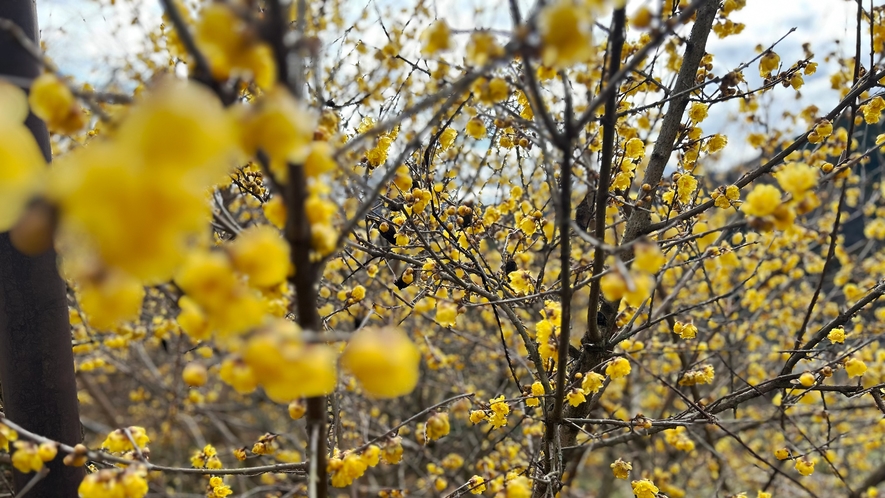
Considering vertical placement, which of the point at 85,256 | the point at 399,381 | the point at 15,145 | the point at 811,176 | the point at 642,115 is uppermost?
the point at 642,115

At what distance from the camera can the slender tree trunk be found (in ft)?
5.78

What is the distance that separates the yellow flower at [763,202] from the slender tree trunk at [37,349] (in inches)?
84.5

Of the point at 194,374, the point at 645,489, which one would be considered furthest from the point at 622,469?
the point at 194,374

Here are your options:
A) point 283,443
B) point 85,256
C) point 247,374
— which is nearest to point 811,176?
point 247,374

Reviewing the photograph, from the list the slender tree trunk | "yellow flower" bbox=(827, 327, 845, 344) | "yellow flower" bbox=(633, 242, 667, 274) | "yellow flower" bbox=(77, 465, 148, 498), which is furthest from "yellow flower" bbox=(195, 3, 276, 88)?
"yellow flower" bbox=(827, 327, 845, 344)

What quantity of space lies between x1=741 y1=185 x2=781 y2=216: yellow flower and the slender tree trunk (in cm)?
215

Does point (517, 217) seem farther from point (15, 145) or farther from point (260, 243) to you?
point (15, 145)

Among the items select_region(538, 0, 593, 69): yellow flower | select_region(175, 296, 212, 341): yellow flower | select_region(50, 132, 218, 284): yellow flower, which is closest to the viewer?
select_region(50, 132, 218, 284): yellow flower

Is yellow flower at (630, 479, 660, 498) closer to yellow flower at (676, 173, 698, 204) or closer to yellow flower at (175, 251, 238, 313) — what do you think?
yellow flower at (676, 173, 698, 204)

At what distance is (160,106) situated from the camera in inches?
24.3

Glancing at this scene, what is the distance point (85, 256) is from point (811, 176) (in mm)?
1448

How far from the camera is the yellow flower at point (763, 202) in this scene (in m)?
1.19

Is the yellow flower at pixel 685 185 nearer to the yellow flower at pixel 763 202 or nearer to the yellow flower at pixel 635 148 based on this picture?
the yellow flower at pixel 635 148

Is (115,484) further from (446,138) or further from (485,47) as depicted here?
(446,138)
